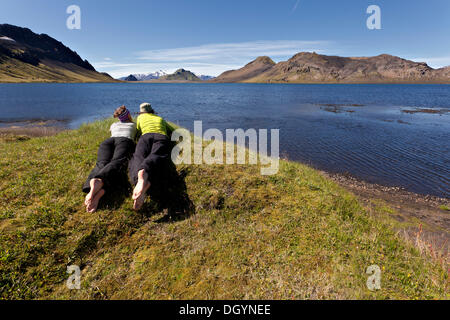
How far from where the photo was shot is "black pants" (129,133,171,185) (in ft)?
22.6

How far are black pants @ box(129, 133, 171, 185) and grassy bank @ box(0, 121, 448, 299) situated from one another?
106cm

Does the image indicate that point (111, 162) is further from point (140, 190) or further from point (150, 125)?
point (150, 125)

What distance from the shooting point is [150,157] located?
24.0 feet

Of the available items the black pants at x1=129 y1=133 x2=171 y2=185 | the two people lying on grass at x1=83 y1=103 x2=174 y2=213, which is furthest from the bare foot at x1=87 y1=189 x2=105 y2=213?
the black pants at x1=129 y1=133 x2=171 y2=185

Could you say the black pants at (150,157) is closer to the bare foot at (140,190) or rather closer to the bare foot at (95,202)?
the bare foot at (140,190)

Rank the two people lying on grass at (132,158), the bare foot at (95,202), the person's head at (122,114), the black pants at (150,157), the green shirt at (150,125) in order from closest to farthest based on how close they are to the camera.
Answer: the bare foot at (95,202)
the two people lying on grass at (132,158)
the black pants at (150,157)
the green shirt at (150,125)
the person's head at (122,114)

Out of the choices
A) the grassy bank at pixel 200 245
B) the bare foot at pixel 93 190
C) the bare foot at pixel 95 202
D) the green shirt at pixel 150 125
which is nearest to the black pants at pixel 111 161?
the bare foot at pixel 93 190

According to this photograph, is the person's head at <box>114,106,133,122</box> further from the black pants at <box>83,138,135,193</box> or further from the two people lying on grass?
the black pants at <box>83,138,135,193</box>

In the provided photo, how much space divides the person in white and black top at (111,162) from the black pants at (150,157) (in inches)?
20.7

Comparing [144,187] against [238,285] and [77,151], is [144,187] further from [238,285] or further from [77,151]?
[77,151]

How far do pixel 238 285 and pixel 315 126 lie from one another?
117 ft

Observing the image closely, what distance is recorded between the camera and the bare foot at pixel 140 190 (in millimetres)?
6182

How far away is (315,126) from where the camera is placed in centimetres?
3541
